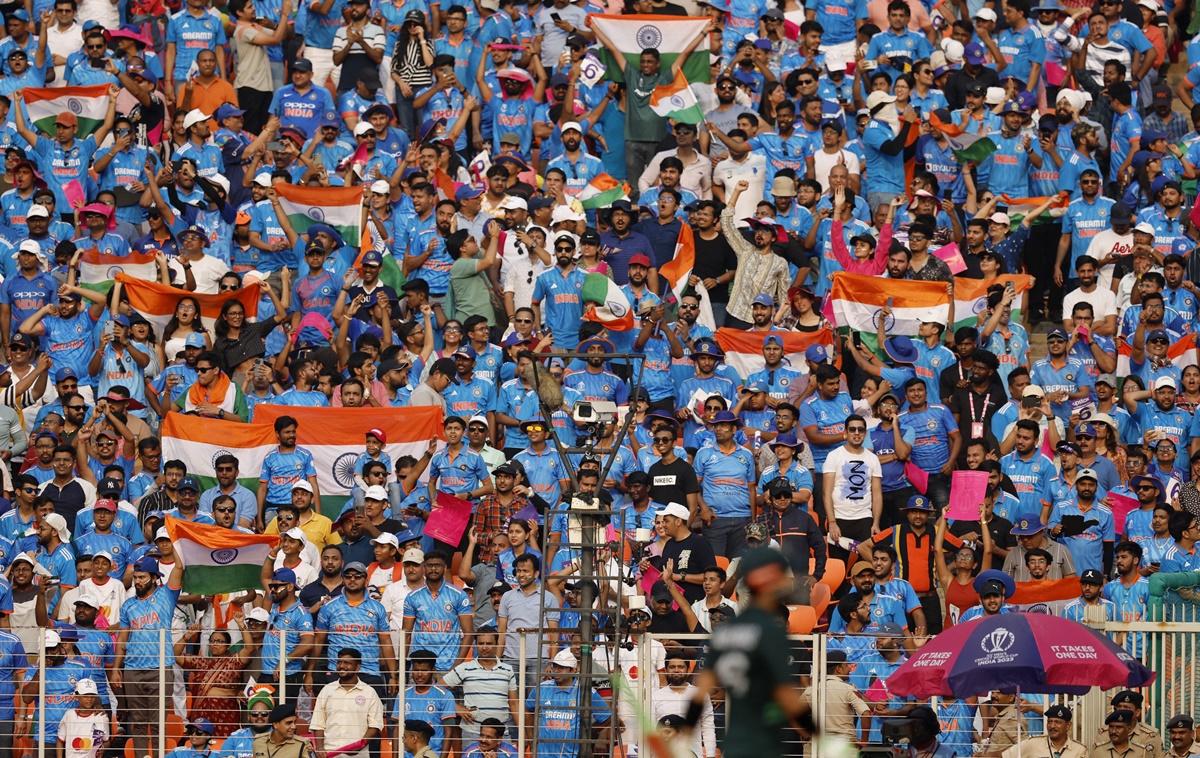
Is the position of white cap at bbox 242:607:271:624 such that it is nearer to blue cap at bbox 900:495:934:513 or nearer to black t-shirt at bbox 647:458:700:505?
black t-shirt at bbox 647:458:700:505

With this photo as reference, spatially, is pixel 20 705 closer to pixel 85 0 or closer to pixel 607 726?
pixel 607 726

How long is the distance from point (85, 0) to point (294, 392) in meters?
8.49

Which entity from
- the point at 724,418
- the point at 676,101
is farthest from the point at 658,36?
the point at 724,418

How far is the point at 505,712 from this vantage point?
64.2 ft

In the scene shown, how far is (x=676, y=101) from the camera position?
Result: 93.7ft

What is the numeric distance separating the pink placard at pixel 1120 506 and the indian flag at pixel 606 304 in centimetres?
538

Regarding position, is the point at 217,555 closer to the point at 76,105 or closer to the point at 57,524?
the point at 57,524

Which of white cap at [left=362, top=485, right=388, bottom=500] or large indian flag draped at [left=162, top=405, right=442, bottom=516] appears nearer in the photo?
white cap at [left=362, top=485, right=388, bottom=500]

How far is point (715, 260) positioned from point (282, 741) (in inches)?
361

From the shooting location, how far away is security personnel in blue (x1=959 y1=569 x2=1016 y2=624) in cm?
2011

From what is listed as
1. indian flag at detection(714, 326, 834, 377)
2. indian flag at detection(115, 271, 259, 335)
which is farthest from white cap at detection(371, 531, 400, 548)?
indian flag at detection(714, 326, 834, 377)

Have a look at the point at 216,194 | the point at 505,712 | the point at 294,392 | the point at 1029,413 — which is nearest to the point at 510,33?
the point at 216,194

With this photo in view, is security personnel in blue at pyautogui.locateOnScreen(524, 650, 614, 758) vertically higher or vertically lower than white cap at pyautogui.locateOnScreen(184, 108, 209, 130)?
lower

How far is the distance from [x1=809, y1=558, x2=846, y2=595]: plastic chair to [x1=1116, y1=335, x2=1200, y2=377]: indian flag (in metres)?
5.19
